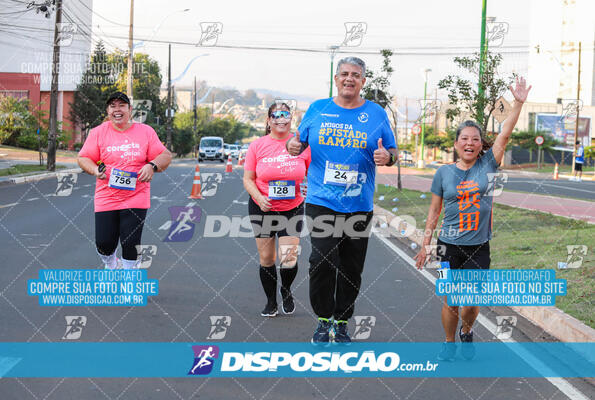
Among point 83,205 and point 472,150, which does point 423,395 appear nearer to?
point 472,150

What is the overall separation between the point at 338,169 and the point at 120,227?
2366 mm

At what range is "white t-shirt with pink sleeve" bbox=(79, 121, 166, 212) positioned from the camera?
6562mm

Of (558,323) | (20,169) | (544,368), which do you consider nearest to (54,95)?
(20,169)

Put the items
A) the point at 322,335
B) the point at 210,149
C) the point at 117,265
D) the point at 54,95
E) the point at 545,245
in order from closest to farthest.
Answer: the point at 322,335 < the point at 117,265 < the point at 545,245 < the point at 54,95 < the point at 210,149

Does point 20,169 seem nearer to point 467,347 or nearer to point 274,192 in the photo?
point 274,192

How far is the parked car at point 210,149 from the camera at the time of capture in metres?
52.5

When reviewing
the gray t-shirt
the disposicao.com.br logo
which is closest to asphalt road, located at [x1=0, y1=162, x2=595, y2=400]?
the disposicao.com.br logo

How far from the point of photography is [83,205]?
58.1ft

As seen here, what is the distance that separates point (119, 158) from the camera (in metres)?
6.57

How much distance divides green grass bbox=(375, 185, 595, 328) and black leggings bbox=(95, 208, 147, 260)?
3.95 metres

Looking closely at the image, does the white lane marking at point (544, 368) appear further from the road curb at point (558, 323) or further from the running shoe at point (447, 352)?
the running shoe at point (447, 352)

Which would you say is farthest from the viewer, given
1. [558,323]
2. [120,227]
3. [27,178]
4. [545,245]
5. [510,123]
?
[27,178]

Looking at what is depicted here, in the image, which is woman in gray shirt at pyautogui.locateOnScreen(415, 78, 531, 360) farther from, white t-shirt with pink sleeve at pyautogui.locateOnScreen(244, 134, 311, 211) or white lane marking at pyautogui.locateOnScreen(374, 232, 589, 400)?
white t-shirt with pink sleeve at pyautogui.locateOnScreen(244, 134, 311, 211)

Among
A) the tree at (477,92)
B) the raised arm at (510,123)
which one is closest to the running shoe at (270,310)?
the raised arm at (510,123)
